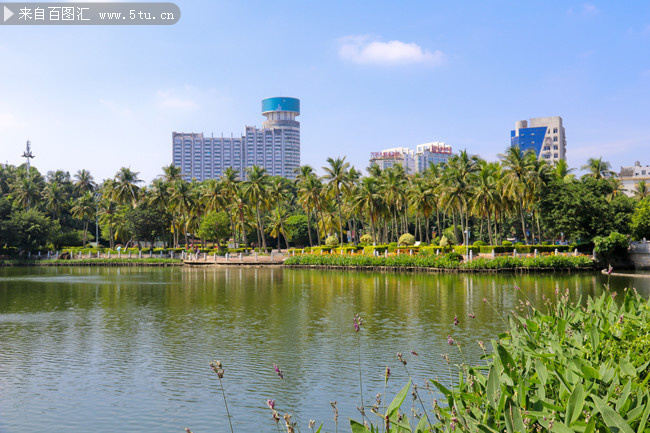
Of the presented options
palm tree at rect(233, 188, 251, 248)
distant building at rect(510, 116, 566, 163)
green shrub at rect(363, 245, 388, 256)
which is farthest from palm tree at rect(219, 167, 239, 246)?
distant building at rect(510, 116, 566, 163)

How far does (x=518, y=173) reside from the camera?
6438 centimetres

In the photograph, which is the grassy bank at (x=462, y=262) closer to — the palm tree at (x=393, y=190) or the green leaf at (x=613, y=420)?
the palm tree at (x=393, y=190)

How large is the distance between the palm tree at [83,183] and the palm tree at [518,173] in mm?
80486

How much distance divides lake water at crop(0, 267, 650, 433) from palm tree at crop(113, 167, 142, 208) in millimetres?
56649

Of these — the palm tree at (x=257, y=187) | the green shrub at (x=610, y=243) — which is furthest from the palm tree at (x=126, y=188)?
the green shrub at (x=610, y=243)

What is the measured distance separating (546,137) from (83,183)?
139 metres

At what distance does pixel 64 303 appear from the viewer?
32.6 metres

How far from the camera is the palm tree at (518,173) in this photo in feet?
207

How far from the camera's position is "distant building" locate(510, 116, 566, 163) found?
6978 inches

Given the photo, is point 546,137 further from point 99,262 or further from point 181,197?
point 99,262

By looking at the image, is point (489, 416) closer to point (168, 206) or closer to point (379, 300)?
point (379, 300)

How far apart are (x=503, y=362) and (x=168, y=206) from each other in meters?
87.1

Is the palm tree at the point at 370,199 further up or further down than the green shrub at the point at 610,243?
further up

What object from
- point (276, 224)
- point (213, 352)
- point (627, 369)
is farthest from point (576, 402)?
point (276, 224)
